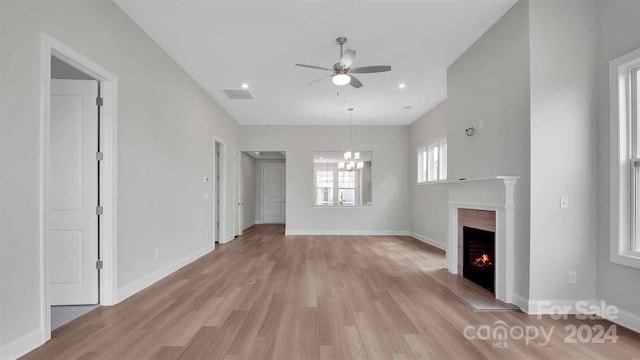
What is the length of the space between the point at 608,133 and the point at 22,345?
5068 millimetres

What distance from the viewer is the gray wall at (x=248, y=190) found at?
930 cm

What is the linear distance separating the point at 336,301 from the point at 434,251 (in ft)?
11.3

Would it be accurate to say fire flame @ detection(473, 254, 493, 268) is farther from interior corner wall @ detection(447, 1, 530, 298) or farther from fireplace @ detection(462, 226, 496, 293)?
interior corner wall @ detection(447, 1, 530, 298)

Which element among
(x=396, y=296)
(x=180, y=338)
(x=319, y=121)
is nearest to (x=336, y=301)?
(x=396, y=296)

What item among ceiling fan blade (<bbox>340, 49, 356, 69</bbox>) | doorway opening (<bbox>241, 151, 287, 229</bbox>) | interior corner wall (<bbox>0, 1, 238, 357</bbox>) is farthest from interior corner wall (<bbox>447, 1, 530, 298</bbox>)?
doorway opening (<bbox>241, 151, 287, 229</bbox>)

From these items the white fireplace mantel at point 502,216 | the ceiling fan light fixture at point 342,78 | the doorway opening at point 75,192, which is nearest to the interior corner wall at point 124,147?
the doorway opening at point 75,192

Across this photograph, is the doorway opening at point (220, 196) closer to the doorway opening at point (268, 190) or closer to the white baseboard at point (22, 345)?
the doorway opening at point (268, 190)

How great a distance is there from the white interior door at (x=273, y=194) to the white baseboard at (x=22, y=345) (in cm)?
903

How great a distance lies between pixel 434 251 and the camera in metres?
5.87

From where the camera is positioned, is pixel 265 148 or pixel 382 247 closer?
pixel 382 247

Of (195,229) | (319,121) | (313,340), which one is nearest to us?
(313,340)

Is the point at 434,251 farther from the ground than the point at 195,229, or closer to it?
closer to it

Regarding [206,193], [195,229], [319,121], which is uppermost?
[319,121]

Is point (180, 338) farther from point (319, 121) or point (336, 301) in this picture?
point (319, 121)
